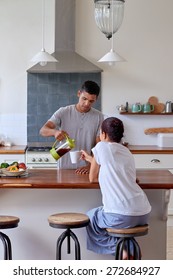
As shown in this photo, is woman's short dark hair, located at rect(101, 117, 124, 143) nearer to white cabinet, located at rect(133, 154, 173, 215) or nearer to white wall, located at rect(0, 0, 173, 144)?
white cabinet, located at rect(133, 154, 173, 215)

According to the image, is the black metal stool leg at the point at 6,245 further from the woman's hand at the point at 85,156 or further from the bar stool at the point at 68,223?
the woman's hand at the point at 85,156

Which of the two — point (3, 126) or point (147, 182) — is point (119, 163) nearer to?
point (147, 182)

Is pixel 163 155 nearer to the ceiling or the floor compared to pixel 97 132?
nearer to the floor

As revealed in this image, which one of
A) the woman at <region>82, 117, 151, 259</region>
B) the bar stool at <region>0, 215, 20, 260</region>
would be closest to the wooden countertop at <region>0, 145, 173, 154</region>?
the bar stool at <region>0, 215, 20, 260</region>

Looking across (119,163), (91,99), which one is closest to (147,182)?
(119,163)

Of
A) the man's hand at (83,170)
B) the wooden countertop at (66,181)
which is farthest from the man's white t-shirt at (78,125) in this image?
the wooden countertop at (66,181)

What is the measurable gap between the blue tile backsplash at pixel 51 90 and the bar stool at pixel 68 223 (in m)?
3.13

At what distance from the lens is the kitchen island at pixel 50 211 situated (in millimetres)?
4180

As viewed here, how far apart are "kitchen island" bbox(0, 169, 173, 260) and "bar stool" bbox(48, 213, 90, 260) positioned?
255 millimetres

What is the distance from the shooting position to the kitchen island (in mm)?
4180

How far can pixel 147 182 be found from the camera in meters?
3.97

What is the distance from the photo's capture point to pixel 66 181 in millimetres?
4012

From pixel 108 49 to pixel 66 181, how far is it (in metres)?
3.28
